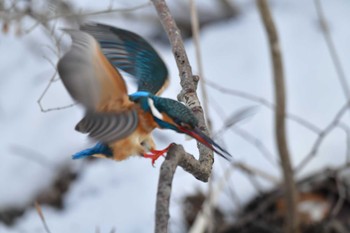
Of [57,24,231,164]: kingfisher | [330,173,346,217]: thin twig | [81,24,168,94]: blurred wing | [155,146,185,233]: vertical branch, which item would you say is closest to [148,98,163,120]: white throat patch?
[57,24,231,164]: kingfisher

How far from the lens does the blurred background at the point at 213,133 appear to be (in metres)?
3.53

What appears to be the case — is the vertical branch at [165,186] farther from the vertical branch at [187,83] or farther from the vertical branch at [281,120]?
the vertical branch at [281,120]

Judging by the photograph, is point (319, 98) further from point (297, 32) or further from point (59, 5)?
point (59, 5)

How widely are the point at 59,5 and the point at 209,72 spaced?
2.97ft

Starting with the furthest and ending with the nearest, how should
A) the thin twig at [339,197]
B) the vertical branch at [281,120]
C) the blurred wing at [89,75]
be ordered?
the thin twig at [339,197] < the vertical branch at [281,120] < the blurred wing at [89,75]

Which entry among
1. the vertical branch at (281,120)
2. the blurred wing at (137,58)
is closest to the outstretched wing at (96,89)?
the blurred wing at (137,58)

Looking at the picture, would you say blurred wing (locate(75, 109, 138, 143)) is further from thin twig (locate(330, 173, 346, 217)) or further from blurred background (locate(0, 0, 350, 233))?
thin twig (locate(330, 173, 346, 217))

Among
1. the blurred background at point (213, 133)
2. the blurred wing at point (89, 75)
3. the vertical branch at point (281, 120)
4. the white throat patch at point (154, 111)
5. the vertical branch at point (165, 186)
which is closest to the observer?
the vertical branch at point (165, 186)

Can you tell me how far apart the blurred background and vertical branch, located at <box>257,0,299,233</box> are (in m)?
0.14

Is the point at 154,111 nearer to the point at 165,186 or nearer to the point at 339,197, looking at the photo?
the point at 165,186

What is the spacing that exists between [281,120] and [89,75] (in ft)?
5.34

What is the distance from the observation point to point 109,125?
68.4 inches

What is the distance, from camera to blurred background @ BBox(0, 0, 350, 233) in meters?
3.53

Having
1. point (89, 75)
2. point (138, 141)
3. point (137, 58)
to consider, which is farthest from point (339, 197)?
point (89, 75)
